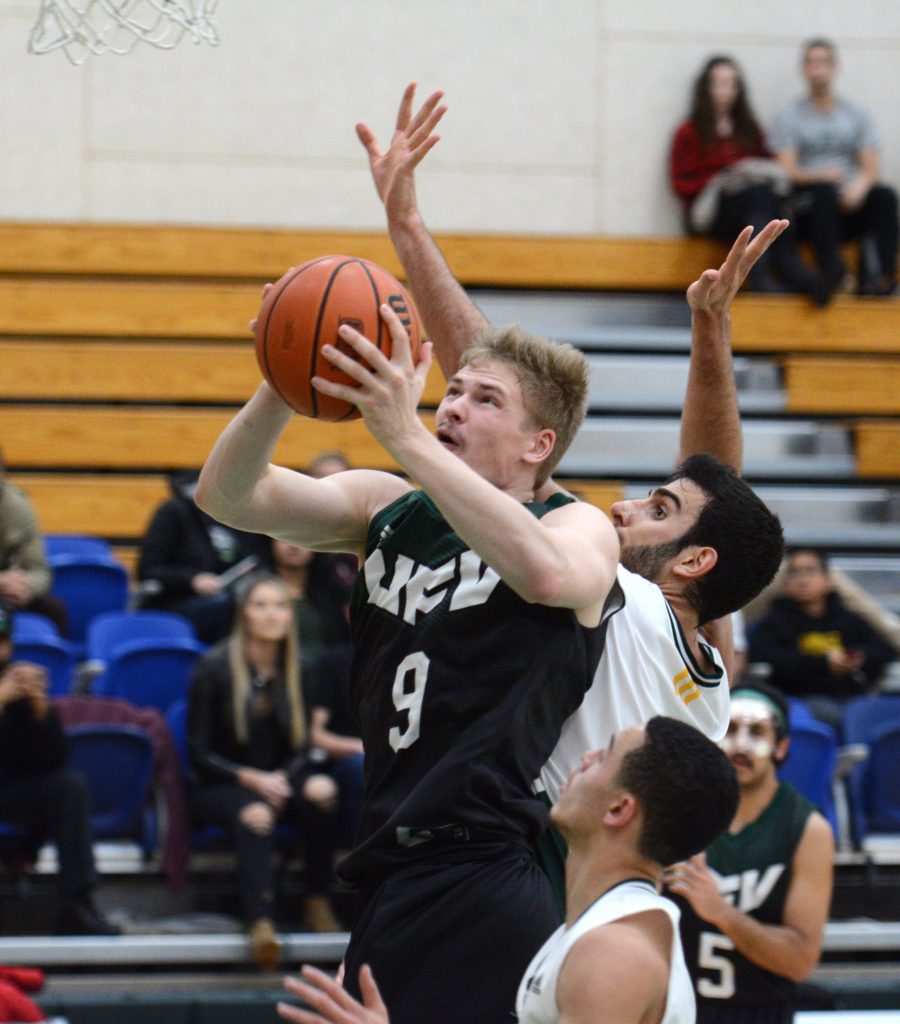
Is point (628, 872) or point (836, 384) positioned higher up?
point (836, 384)

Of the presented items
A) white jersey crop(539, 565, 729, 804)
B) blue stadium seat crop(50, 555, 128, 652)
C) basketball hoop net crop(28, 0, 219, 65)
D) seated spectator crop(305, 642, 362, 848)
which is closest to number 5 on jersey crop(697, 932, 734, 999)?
seated spectator crop(305, 642, 362, 848)

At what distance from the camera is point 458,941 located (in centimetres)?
251

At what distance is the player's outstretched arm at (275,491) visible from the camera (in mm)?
2604

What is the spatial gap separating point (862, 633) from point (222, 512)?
5024 mm

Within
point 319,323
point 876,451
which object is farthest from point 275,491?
point 876,451

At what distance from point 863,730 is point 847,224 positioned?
4.26 meters

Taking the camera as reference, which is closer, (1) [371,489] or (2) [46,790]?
(1) [371,489]

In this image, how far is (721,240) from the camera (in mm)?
10180

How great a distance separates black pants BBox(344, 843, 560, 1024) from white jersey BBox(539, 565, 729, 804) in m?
0.27

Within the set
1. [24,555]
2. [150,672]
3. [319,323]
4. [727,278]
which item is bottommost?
[150,672]

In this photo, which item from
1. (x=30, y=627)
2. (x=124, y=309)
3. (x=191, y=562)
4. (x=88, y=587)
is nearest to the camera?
(x=30, y=627)

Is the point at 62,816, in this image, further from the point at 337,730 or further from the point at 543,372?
the point at 543,372

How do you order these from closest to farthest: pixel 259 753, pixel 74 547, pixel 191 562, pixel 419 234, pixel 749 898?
pixel 419 234
pixel 749 898
pixel 259 753
pixel 191 562
pixel 74 547

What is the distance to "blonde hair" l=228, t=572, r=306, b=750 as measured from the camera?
239 inches
